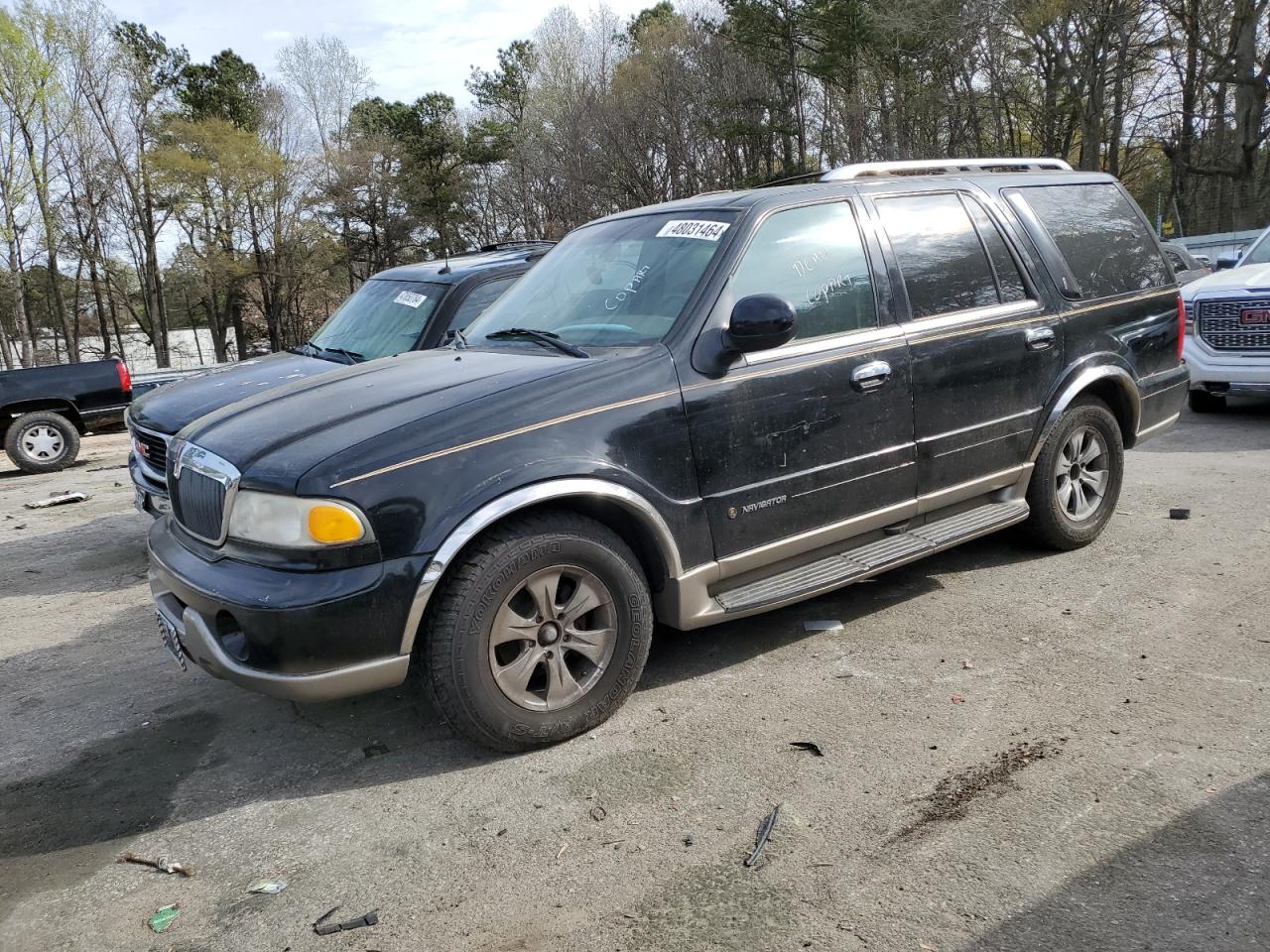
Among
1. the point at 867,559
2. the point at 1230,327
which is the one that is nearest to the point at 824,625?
the point at 867,559

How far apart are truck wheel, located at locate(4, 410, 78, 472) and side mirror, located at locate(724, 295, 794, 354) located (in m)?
10.4

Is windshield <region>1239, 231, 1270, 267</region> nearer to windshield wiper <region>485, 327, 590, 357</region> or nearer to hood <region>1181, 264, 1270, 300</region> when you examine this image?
hood <region>1181, 264, 1270, 300</region>

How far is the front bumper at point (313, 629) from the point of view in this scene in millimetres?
3131

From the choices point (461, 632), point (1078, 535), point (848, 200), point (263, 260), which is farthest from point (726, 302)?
point (263, 260)

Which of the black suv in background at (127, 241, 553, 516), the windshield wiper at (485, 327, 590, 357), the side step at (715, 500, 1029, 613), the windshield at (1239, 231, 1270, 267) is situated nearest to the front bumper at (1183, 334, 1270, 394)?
the windshield at (1239, 231, 1270, 267)

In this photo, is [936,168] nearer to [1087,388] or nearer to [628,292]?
[1087,388]

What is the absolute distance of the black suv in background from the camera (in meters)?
6.01

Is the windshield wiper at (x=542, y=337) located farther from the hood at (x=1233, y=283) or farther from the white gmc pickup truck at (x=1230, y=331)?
the hood at (x=1233, y=283)

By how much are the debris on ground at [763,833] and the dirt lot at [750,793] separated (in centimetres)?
2

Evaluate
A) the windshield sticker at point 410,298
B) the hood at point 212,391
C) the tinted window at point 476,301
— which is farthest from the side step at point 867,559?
the windshield sticker at point 410,298

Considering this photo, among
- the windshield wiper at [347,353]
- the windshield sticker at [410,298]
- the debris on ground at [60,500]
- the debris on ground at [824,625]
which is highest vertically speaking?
the windshield sticker at [410,298]

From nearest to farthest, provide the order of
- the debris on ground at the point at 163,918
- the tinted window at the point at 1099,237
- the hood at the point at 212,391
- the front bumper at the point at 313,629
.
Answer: the debris on ground at the point at 163,918
the front bumper at the point at 313,629
the tinted window at the point at 1099,237
the hood at the point at 212,391

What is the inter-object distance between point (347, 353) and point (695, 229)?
3559 mm

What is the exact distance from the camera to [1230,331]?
8.80 meters
